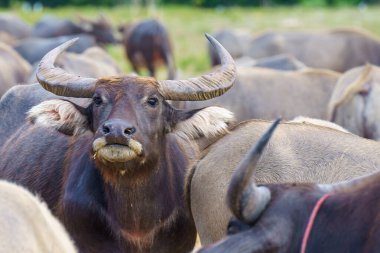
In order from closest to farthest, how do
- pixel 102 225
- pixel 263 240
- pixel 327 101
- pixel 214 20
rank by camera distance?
pixel 263 240
pixel 102 225
pixel 327 101
pixel 214 20

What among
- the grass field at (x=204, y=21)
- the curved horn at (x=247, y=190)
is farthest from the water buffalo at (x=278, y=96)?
the grass field at (x=204, y=21)

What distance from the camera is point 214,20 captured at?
3816 cm

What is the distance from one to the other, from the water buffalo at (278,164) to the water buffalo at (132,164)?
1.23 ft

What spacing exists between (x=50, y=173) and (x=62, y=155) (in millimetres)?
168

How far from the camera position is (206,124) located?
22.5 ft

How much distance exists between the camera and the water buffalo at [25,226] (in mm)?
4473

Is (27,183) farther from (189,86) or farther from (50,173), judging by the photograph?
(189,86)

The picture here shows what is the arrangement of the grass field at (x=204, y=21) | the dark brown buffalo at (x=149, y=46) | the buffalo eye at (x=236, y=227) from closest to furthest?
the buffalo eye at (x=236, y=227) → the dark brown buffalo at (x=149, y=46) → the grass field at (x=204, y=21)

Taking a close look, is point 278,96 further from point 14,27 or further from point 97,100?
point 14,27

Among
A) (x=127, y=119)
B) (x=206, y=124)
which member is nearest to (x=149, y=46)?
(x=206, y=124)

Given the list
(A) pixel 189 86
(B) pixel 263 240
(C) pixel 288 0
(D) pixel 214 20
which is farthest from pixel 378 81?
(C) pixel 288 0

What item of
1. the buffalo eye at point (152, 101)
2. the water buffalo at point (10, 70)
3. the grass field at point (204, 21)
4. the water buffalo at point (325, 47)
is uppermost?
the buffalo eye at point (152, 101)

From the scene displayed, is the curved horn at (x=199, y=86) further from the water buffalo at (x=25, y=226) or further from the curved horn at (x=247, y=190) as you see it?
the curved horn at (x=247, y=190)

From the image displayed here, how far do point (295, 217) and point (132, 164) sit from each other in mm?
2301
